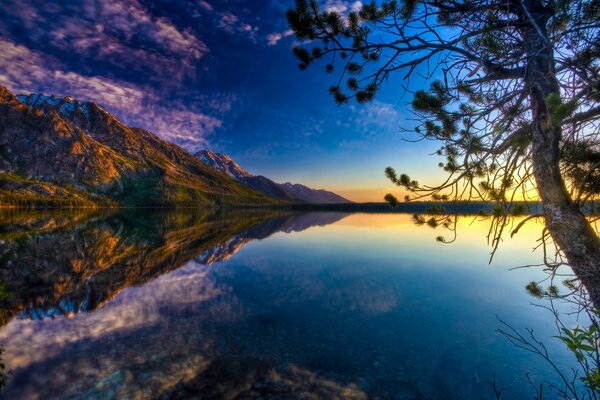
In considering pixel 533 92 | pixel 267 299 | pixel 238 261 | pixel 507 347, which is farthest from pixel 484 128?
pixel 238 261

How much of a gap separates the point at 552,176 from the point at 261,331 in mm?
11847

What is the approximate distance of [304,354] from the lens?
11.1m

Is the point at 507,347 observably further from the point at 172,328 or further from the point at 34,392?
the point at 34,392

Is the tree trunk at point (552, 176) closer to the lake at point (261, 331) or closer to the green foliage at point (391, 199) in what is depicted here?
the green foliage at point (391, 199)

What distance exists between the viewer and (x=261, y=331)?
1316 cm

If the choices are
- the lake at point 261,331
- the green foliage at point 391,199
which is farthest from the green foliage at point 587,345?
the lake at point 261,331

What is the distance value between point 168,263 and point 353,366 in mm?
21520

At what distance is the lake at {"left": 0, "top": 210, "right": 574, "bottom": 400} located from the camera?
9.14 meters

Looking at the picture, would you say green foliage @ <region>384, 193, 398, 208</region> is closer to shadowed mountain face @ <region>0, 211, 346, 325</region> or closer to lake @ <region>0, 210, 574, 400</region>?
lake @ <region>0, 210, 574, 400</region>

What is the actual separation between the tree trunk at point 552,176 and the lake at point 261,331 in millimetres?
6459

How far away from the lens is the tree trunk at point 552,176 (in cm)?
473

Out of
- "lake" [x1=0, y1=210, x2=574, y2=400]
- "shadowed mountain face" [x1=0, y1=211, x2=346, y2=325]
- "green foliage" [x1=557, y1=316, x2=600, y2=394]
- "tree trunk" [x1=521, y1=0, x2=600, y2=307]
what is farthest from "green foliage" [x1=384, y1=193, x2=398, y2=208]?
"shadowed mountain face" [x1=0, y1=211, x2=346, y2=325]

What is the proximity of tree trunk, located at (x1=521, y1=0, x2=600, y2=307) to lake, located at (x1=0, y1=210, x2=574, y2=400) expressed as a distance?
21.2 ft

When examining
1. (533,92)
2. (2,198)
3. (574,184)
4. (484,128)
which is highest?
(533,92)
